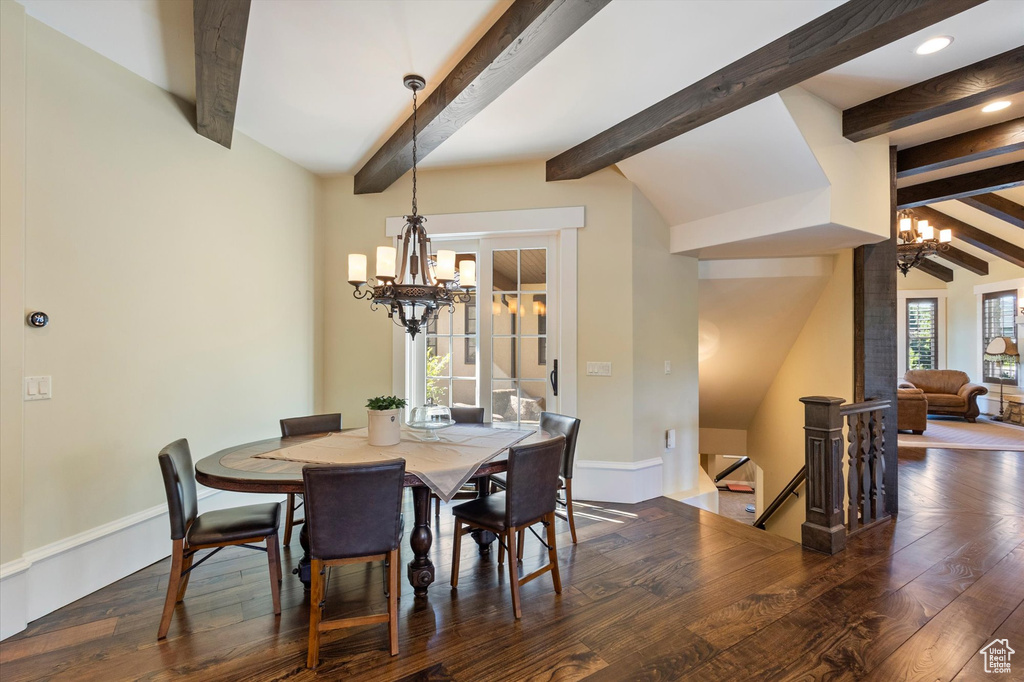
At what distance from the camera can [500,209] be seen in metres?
3.99

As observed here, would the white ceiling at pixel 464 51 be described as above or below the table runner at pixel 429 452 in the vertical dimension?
above

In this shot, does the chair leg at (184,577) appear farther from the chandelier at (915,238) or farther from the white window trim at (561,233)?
the chandelier at (915,238)

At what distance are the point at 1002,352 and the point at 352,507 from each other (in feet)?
33.9

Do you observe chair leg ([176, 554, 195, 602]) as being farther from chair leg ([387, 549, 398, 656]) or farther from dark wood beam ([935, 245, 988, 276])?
dark wood beam ([935, 245, 988, 276])

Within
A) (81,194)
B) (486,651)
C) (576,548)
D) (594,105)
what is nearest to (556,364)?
(576,548)

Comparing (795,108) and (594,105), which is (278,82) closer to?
(594,105)

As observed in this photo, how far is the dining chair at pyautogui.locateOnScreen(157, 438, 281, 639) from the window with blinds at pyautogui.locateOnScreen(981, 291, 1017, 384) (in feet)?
35.3

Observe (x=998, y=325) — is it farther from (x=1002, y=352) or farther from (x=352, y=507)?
(x=352, y=507)

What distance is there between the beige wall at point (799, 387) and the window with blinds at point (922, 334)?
18.5 ft

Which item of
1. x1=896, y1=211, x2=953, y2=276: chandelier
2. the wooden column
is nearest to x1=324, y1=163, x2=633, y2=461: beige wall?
the wooden column

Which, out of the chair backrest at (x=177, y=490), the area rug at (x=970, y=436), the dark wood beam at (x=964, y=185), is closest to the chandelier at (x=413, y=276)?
the chair backrest at (x=177, y=490)

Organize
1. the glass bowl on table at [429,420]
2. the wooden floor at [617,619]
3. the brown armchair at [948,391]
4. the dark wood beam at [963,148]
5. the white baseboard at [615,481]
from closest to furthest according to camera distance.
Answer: the wooden floor at [617,619] → the glass bowl on table at [429,420] → the dark wood beam at [963,148] → the white baseboard at [615,481] → the brown armchair at [948,391]

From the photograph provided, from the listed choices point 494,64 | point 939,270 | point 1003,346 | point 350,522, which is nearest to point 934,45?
point 494,64

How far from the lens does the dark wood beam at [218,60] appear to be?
2.03m
